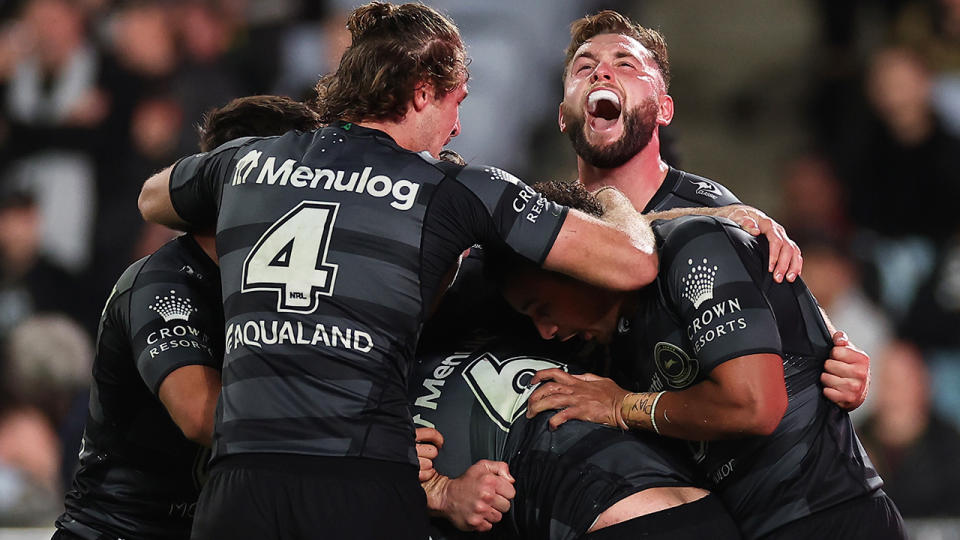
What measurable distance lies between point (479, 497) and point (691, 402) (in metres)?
0.58

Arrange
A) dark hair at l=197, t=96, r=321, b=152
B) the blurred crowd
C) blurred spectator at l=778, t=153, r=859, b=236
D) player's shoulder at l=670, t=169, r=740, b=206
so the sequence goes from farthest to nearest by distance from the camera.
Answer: blurred spectator at l=778, t=153, r=859, b=236 < the blurred crowd < player's shoulder at l=670, t=169, r=740, b=206 < dark hair at l=197, t=96, r=321, b=152

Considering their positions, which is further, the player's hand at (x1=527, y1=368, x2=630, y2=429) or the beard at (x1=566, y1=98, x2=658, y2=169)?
the beard at (x1=566, y1=98, x2=658, y2=169)

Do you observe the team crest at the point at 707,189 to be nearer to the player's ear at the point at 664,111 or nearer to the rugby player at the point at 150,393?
the player's ear at the point at 664,111

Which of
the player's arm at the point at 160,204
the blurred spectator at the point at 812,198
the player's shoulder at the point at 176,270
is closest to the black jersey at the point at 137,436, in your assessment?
the player's shoulder at the point at 176,270

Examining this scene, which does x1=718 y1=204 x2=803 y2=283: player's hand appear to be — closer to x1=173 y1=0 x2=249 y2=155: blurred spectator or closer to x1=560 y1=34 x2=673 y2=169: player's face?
x1=560 y1=34 x2=673 y2=169: player's face

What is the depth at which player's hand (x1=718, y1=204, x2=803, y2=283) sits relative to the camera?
284cm

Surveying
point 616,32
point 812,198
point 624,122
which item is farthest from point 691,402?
point 812,198

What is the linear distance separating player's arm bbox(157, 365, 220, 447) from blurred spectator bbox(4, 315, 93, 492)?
4475mm

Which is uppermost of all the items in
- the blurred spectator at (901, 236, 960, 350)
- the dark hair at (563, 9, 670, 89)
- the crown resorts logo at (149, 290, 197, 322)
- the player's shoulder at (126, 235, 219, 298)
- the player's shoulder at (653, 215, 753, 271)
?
the dark hair at (563, 9, 670, 89)

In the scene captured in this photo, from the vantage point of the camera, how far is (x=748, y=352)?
8.52 ft

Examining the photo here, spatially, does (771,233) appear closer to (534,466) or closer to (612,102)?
(534,466)

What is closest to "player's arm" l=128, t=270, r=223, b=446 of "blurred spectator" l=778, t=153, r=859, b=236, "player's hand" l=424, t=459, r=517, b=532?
"player's hand" l=424, t=459, r=517, b=532

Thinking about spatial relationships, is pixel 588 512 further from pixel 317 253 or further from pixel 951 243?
pixel 951 243

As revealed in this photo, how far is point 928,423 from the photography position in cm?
698
